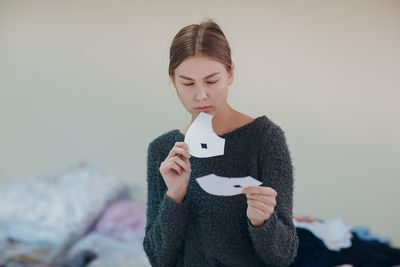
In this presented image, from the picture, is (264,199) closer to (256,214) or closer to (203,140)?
(256,214)

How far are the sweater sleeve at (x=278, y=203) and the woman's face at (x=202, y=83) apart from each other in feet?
0.36

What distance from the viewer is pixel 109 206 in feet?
7.23

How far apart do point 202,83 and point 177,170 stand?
15 cm

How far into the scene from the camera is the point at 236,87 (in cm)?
149

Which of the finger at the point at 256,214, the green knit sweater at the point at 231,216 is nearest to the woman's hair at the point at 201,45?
the green knit sweater at the point at 231,216

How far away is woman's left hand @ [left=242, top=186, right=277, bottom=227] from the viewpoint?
587 mm

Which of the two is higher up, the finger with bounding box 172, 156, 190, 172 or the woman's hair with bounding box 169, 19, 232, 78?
the woman's hair with bounding box 169, 19, 232, 78

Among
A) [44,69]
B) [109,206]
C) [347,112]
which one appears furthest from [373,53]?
[44,69]

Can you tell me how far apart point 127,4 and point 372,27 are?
1102mm

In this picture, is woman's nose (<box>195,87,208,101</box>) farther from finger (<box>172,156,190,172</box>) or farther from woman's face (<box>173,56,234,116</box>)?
finger (<box>172,156,190,172</box>)

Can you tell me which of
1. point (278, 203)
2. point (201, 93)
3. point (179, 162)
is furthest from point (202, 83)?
point (278, 203)

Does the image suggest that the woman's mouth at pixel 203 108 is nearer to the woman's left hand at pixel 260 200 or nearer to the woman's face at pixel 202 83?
the woman's face at pixel 202 83

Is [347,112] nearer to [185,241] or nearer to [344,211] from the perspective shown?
[344,211]

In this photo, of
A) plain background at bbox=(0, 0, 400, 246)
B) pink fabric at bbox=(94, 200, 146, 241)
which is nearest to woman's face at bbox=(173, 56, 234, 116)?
plain background at bbox=(0, 0, 400, 246)
